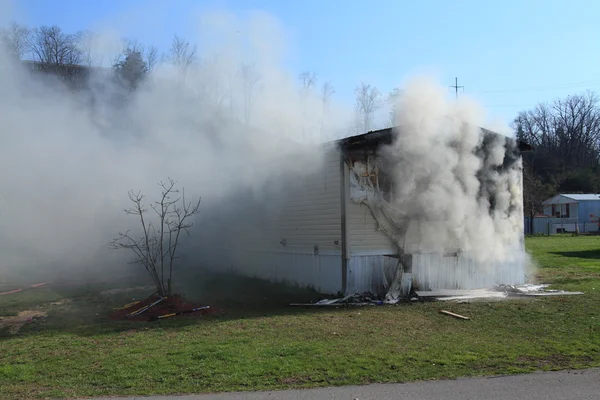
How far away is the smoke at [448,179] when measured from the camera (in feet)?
39.4

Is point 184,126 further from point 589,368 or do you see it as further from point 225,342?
point 589,368

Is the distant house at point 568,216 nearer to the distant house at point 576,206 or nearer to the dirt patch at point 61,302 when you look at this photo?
the distant house at point 576,206

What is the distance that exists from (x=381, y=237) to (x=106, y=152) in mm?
7612

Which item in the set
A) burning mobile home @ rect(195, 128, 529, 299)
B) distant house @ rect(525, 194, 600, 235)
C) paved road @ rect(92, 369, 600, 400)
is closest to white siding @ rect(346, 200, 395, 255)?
burning mobile home @ rect(195, 128, 529, 299)

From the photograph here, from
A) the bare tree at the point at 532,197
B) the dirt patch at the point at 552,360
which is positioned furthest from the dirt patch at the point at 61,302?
the bare tree at the point at 532,197

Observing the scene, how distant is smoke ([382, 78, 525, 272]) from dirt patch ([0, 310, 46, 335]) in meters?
8.22

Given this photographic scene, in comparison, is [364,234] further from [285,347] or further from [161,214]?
[161,214]

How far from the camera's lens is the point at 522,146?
14.2 metres

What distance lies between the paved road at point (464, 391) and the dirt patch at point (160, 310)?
5089 mm

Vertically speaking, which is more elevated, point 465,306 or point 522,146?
point 522,146

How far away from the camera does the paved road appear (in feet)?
17.3

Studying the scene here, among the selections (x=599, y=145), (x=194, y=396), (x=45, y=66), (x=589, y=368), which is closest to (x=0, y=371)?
(x=194, y=396)

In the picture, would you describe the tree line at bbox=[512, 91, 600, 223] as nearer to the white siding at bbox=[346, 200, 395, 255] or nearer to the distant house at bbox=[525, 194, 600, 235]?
the distant house at bbox=[525, 194, 600, 235]

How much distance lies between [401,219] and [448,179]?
1.46 m
